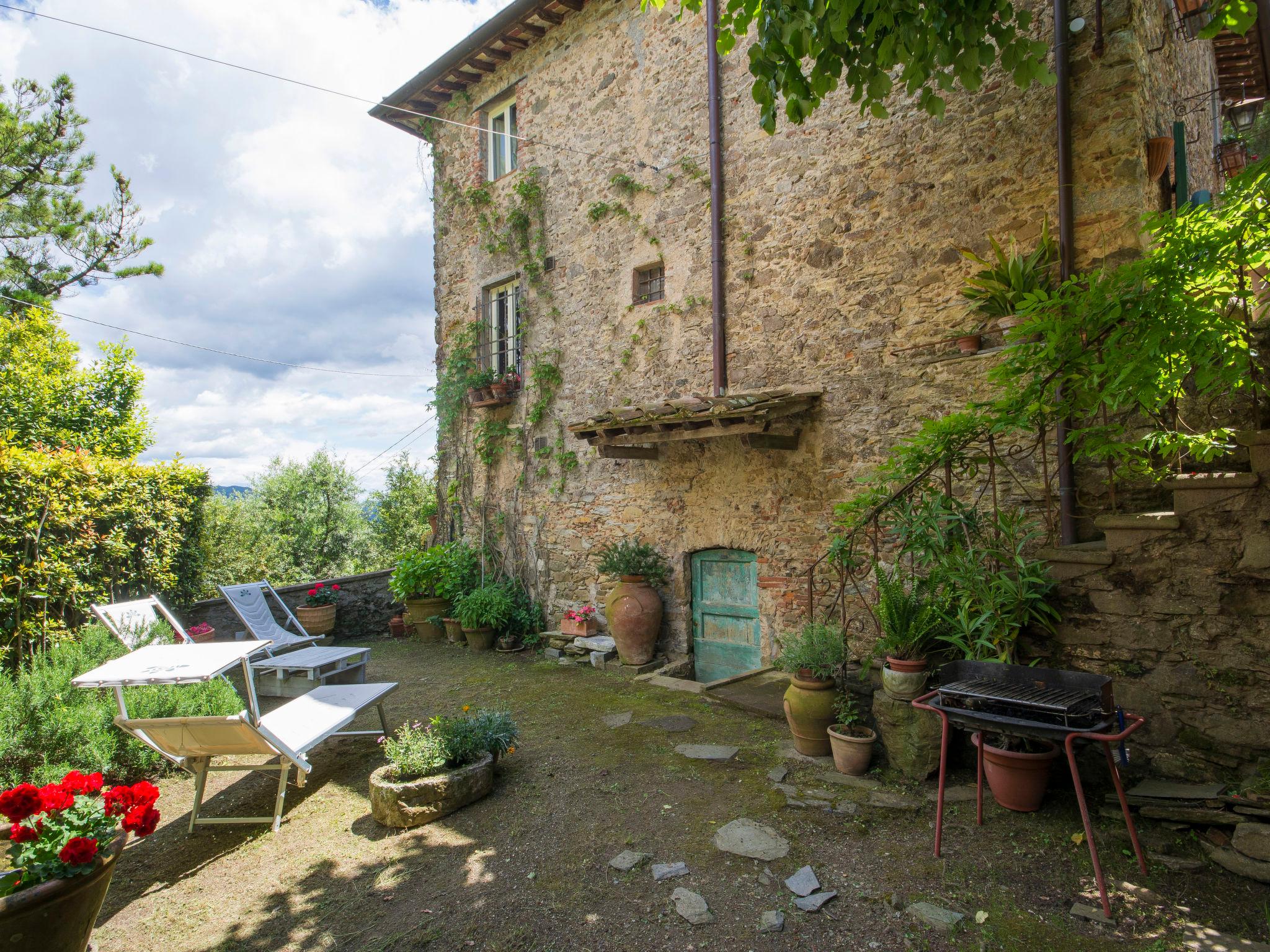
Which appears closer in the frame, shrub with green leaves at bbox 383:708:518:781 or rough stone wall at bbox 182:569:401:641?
shrub with green leaves at bbox 383:708:518:781

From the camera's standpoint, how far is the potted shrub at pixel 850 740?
12.1ft

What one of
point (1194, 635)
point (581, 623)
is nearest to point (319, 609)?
point (581, 623)

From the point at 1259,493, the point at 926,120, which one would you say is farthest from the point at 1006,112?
the point at 1259,493

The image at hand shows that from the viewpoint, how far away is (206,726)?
3254mm

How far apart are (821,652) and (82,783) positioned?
3.51 metres

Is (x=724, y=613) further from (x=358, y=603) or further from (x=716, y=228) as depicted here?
(x=358, y=603)

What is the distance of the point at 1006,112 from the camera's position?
15.3 feet

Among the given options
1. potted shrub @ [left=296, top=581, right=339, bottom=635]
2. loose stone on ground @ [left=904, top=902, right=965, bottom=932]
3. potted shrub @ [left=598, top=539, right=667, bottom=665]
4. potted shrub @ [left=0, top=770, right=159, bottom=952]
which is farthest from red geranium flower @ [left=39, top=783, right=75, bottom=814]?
potted shrub @ [left=296, top=581, right=339, bottom=635]

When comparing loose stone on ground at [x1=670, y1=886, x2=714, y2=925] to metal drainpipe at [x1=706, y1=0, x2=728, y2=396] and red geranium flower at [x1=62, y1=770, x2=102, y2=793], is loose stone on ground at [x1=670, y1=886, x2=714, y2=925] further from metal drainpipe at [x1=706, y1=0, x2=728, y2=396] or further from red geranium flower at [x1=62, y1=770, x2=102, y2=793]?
metal drainpipe at [x1=706, y1=0, x2=728, y2=396]

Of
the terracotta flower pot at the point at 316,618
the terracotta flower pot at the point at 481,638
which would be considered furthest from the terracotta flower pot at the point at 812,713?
the terracotta flower pot at the point at 316,618

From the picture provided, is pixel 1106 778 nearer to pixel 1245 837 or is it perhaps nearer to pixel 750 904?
pixel 1245 837

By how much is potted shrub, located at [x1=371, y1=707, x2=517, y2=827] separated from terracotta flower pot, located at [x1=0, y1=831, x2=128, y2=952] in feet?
4.37

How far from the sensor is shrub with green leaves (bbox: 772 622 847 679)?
13.0 feet

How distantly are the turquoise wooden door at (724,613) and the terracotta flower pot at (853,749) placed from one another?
214 cm
